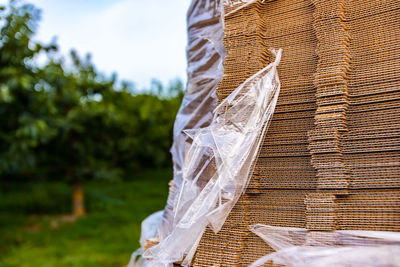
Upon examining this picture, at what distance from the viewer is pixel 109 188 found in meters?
15.7

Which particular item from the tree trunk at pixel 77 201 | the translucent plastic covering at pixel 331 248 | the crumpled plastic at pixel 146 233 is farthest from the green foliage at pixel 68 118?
the translucent plastic covering at pixel 331 248

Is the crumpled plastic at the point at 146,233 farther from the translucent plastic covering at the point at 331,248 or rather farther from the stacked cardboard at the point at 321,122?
the translucent plastic covering at the point at 331,248

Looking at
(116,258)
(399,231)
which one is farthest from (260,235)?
(116,258)

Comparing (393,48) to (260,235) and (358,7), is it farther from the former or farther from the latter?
(260,235)

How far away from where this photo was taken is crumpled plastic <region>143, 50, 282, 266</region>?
8.37 feet

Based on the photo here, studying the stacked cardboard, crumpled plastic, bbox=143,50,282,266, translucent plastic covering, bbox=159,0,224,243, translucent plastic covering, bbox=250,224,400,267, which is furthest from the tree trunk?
translucent plastic covering, bbox=250,224,400,267

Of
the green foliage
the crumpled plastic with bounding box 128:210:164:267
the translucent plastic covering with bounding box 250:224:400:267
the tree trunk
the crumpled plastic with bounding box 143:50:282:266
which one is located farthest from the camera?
the tree trunk

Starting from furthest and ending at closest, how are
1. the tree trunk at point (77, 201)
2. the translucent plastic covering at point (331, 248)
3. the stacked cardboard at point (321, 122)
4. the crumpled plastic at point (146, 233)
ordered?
1. the tree trunk at point (77, 201)
2. the crumpled plastic at point (146, 233)
3. the stacked cardboard at point (321, 122)
4. the translucent plastic covering at point (331, 248)

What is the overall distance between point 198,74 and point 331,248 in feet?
6.00

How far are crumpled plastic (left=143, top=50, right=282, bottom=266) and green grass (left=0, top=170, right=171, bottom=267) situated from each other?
609 centimetres

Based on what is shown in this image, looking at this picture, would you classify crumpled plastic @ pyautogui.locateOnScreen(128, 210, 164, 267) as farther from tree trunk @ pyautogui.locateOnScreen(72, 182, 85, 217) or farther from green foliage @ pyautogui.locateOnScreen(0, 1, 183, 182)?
tree trunk @ pyautogui.locateOnScreen(72, 182, 85, 217)

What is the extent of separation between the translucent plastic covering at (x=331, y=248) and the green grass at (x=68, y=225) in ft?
21.5

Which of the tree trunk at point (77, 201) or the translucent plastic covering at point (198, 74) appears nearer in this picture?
the translucent plastic covering at point (198, 74)

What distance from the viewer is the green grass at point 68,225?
8.58 meters
